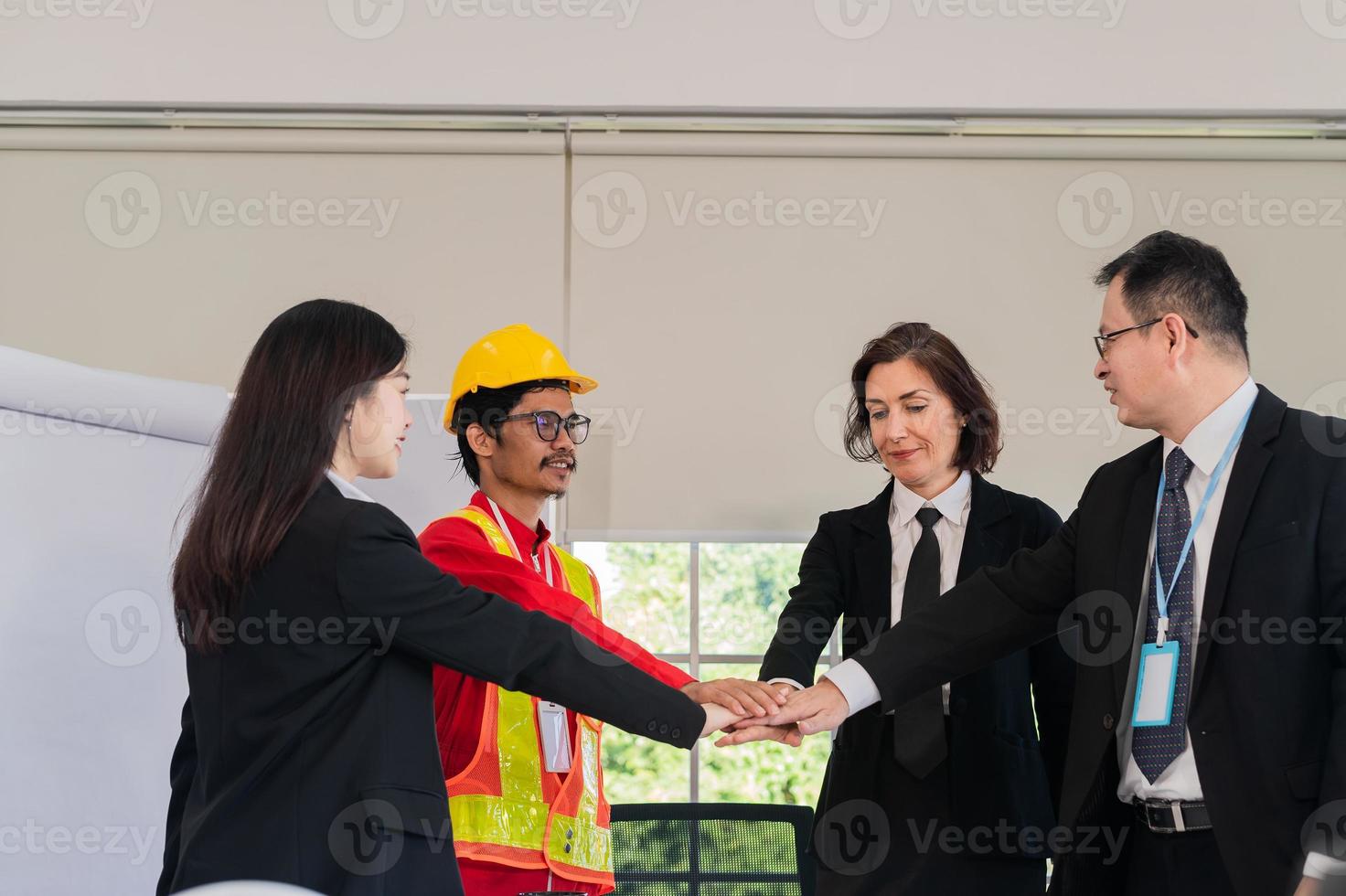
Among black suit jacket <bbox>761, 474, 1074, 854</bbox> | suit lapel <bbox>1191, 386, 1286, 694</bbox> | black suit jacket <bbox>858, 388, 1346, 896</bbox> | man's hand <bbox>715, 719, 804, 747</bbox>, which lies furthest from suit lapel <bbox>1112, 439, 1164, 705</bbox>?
man's hand <bbox>715, 719, 804, 747</bbox>

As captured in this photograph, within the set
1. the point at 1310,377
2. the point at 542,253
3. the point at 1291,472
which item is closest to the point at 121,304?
the point at 542,253

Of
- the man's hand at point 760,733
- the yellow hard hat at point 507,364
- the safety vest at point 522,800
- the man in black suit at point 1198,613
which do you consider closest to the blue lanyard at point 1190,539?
the man in black suit at point 1198,613

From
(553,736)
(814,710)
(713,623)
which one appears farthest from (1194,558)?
(713,623)

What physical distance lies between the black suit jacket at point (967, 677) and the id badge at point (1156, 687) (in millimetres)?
463

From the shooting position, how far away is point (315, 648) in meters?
1.83

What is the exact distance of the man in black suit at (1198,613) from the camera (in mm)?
1905

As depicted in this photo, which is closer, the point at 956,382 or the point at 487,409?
the point at 487,409

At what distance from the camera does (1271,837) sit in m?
1.88

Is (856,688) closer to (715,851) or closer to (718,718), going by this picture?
(718,718)

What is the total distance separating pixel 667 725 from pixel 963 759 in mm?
663

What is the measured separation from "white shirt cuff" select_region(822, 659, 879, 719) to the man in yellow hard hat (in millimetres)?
198

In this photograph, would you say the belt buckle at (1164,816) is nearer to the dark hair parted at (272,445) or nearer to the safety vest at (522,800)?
the safety vest at (522,800)

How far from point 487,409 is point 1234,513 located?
1.48m

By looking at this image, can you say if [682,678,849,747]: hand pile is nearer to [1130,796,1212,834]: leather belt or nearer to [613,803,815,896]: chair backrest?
[613,803,815,896]: chair backrest
